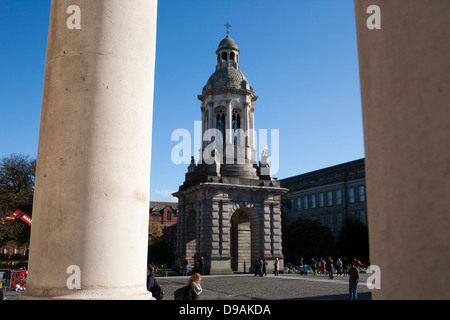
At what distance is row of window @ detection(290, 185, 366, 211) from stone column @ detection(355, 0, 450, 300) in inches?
2958

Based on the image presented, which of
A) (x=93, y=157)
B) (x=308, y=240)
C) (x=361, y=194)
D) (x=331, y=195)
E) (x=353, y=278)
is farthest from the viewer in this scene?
(x=331, y=195)

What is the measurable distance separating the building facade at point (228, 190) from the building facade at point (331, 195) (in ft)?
110

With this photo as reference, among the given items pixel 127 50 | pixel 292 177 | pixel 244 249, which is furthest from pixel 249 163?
pixel 292 177

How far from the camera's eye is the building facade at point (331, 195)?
76250mm

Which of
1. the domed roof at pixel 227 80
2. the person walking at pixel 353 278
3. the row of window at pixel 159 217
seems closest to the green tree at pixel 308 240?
the domed roof at pixel 227 80

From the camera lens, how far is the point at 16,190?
3803 centimetres

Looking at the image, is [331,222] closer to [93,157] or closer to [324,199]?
Answer: [324,199]

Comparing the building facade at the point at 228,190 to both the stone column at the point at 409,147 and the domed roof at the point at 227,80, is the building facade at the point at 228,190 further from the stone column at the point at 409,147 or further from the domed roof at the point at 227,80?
the stone column at the point at 409,147

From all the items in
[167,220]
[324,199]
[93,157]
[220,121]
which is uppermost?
[220,121]

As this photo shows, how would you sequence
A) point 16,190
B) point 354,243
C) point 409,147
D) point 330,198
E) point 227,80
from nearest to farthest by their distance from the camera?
1. point 409,147
2. point 16,190
3. point 227,80
4. point 354,243
5. point 330,198

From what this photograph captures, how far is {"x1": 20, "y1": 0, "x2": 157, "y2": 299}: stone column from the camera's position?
4051mm

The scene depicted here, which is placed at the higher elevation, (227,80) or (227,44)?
(227,44)

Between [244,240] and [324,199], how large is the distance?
4397cm

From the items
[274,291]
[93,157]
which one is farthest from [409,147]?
[274,291]
